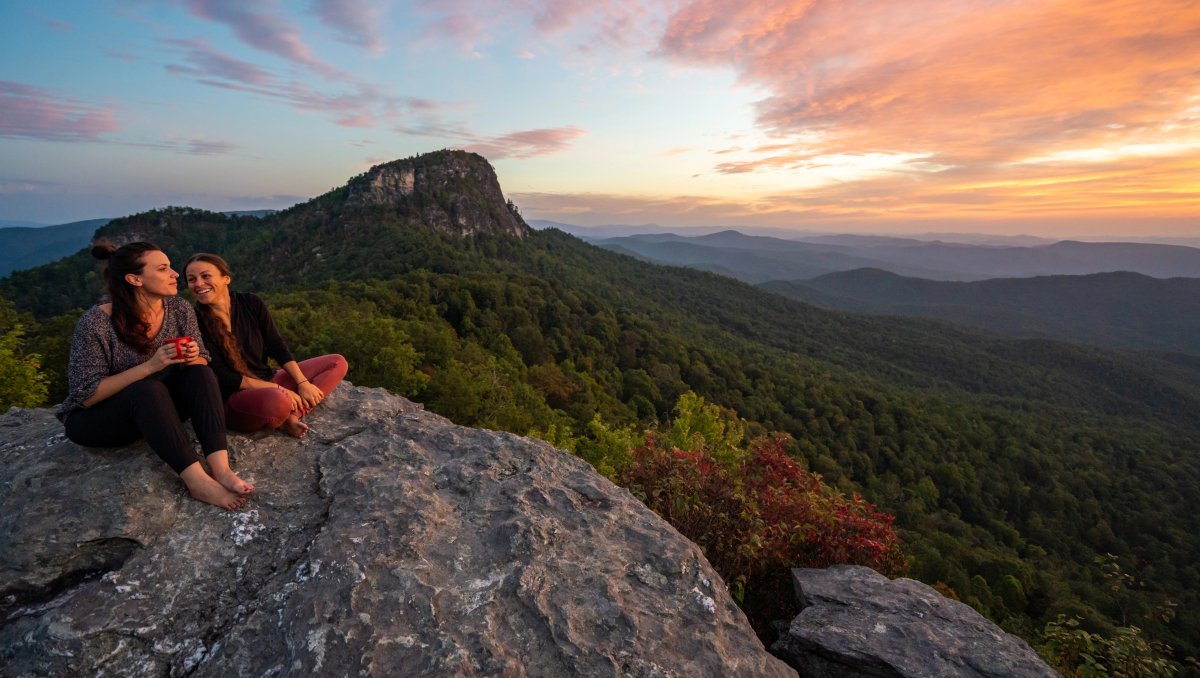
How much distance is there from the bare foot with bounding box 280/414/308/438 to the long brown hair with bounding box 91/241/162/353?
1.39 meters

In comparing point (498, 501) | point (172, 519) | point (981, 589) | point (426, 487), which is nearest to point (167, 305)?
point (172, 519)

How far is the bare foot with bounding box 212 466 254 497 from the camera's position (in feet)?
13.9

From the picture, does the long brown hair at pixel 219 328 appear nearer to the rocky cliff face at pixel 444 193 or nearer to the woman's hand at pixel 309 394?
the woman's hand at pixel 309 394

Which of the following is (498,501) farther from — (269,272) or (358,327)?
(269,272)

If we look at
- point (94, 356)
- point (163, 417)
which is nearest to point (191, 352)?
point (163, 417)

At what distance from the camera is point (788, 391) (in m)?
67.6

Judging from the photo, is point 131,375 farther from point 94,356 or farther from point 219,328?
point 219,328

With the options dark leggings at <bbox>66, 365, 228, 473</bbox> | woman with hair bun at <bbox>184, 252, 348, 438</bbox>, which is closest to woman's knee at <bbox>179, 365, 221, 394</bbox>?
dark leggings at <bbox>66, 365, 228, 473</bbox>

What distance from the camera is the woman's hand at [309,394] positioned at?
5.85 meters

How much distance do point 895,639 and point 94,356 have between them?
7.58 metres

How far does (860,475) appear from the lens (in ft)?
194

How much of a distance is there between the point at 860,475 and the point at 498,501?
6472cm

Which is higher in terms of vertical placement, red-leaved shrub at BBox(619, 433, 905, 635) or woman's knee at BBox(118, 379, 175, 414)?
woman's knee at BBox(118, 379, 175, 414)

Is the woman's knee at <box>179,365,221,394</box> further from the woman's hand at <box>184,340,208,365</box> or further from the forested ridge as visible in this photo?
the forested ridge
